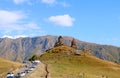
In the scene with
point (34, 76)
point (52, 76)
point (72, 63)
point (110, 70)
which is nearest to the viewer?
point (34, 76)

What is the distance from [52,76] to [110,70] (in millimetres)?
48675

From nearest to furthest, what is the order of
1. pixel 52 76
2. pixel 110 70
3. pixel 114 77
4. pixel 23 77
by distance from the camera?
pixel 23 77
pixel 52 76
pixel 114 77
pixel 110 70

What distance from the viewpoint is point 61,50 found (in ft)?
449

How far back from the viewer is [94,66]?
10944cm

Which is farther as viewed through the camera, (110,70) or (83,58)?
(83,58)

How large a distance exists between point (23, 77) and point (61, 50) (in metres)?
88.3

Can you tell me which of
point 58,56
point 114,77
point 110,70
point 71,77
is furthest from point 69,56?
point 71,77

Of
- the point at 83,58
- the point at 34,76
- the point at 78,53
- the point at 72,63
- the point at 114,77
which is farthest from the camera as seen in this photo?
the point at 78,53

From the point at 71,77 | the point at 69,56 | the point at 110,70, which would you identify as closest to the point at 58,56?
the point at 69,56

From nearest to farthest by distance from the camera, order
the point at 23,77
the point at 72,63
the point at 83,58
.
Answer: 1. the point at 23,77
2. the point at 72,63
3. the point at 83,58

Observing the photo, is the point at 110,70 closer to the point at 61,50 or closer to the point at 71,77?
the point at 61,50

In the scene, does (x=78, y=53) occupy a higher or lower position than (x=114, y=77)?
higher

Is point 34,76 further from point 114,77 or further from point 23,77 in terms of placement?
point 114,77

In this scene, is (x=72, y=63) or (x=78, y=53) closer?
(x=72, y=63)
